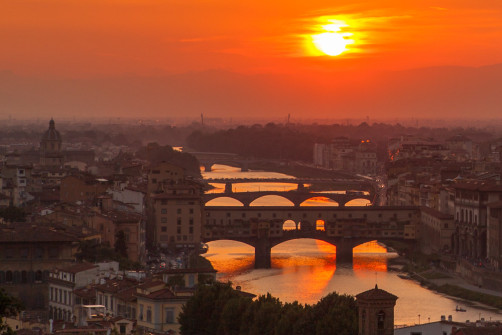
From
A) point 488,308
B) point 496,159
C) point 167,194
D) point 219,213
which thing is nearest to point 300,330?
point 488,308

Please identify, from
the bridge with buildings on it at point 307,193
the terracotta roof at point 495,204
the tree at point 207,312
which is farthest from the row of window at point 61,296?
the bridge with buildings on it at point 307,193

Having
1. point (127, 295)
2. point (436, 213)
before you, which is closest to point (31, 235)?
point (127, 295)

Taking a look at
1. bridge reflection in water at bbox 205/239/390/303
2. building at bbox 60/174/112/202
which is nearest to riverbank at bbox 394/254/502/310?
bridge reflection in water at bbox 205/239/390/303

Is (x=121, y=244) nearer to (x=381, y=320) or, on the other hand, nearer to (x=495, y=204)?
(x=495, y=204)

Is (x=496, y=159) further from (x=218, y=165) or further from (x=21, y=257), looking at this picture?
(x=21, y=257)

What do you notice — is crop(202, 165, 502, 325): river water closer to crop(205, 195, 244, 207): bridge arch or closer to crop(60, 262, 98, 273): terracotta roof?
crop(60, 262, 98, 273): terracotta roof

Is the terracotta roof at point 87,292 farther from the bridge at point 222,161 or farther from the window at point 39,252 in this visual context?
the bridge at point 222,161

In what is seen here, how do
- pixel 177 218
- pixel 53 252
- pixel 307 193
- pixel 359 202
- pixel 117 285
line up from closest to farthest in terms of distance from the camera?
pixel 117 285, pixel 53 252, pixel 177 218, pixel 307 193, pixel 359 202
